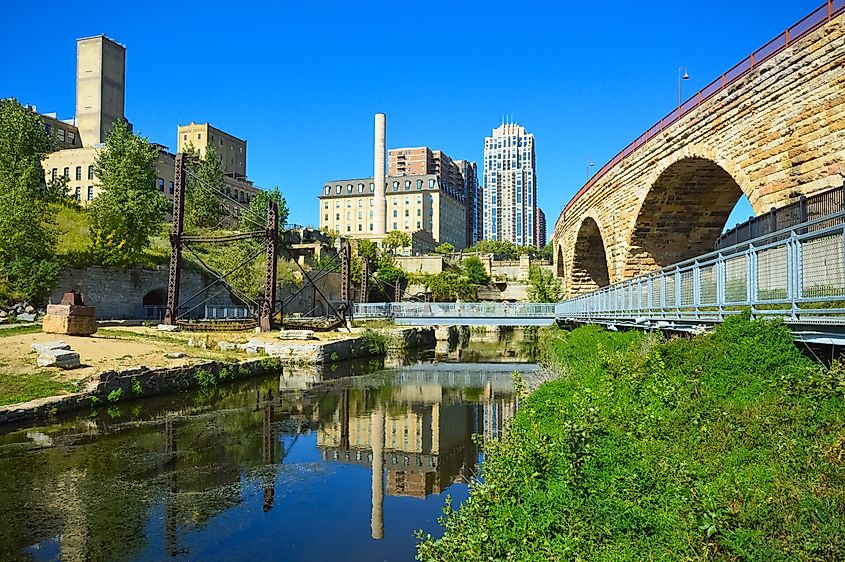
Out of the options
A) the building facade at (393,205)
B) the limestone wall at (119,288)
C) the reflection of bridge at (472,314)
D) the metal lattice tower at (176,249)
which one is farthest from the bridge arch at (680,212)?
the building facade at (393,205)

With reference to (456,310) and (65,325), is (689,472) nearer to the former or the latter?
(65,325)

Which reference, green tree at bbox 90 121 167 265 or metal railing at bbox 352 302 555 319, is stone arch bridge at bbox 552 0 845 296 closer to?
metal railing at bbox 352 302 555 319

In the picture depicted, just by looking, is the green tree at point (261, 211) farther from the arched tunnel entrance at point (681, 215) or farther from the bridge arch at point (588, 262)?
the arched tunnel entrance at point (681, 215)

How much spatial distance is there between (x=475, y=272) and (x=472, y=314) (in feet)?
146

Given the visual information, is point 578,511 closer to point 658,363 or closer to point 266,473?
point 658,363

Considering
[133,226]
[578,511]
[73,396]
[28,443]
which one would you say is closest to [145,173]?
[133,226]

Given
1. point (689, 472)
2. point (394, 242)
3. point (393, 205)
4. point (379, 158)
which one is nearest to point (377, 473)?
point (689, 472)

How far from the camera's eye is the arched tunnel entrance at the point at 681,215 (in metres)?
21.3

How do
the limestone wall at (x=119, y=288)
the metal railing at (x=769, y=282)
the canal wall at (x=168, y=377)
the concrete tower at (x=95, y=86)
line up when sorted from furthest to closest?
1. the concrete tower at (x=95, y=86)
2. the limestone wall at (x=119, y=288)
3. the canal wall at (x=168, y=377)
4. the metal railing at (x=769, y=282)

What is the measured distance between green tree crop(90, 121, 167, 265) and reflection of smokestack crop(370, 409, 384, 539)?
960 inches

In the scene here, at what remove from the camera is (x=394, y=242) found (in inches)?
3561

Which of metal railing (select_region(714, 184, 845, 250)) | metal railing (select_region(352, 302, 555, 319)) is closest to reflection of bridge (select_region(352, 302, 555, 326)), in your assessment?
metal railing (select_region(352, 302, 555, 319))

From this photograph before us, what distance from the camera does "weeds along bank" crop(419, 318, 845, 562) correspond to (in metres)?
5.32

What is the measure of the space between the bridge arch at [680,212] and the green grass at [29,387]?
1851 cm
